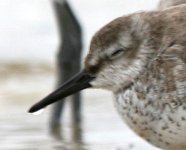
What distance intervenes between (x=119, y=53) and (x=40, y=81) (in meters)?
3.92

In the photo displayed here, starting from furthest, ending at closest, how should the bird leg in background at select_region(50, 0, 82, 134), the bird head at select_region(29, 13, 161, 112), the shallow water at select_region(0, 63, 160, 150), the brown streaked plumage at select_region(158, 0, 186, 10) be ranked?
the bird leg in background at select_region(50, 0, 82, 134)
the shallow water at select_region(0, 63, 160, 150)
the brown streaked plumage at select_region(158, 0, 186, 10)
the bird head at select_region(29, 13, 161, 112)

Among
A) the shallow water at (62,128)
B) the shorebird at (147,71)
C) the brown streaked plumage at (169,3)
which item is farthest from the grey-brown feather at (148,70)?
the shallow water at (62,128)

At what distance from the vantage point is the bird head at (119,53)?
221 inches

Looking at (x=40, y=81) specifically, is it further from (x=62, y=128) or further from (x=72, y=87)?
(x=72, y=87)

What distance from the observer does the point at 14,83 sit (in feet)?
31.0

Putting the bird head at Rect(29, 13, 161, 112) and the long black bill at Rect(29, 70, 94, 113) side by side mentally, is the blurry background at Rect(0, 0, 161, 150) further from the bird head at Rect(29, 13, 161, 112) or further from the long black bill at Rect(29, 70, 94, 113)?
the bird head at Rect(29, 13, 161, 112)

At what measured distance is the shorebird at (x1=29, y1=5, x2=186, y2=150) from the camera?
5.43 m

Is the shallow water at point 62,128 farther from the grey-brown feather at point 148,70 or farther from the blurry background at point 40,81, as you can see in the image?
the grey-brown feather at point 148,70

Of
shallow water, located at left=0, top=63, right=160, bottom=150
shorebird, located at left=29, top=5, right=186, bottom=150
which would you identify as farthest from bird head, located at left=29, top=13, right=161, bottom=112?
shallow water, located at left=0, top=63, right=160, bottom=150

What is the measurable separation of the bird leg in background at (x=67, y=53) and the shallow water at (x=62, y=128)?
0.31 feet

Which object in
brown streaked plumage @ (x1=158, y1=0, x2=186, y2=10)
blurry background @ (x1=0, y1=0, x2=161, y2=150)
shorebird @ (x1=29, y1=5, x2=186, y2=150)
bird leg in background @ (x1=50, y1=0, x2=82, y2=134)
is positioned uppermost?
shorebird @ (x1=29, y1=5, x2=186, y2=150)

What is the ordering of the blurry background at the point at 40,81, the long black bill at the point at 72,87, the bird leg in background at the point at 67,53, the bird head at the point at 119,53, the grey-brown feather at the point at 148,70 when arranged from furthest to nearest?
the bird leg in background at the point at 67,53, the blurry background at the point at 40,81, the long black bill at the point at 72,87, the bird head at the point at 119,53, the grey-brown feather at the point at 148,70

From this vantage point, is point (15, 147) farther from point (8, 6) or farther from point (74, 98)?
point (8, 6)

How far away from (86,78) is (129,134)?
64.1 inches
